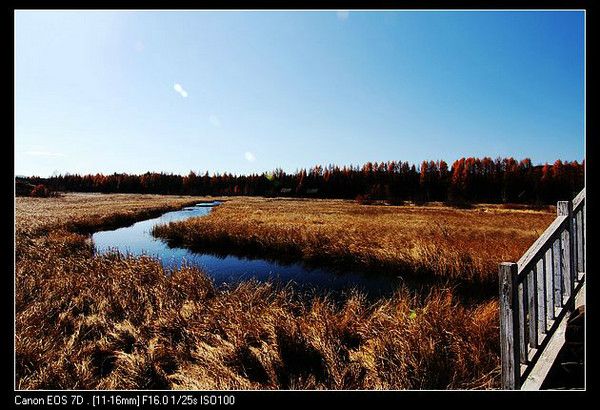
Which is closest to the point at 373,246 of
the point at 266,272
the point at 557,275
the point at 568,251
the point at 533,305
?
the point at 266,272

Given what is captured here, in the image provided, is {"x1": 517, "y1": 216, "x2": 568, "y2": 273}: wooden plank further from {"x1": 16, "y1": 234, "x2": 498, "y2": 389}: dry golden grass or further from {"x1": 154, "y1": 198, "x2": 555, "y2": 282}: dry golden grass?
{"x1": 154, "y1": 198, "x2": 555, "y2": 282}: dry golden grass

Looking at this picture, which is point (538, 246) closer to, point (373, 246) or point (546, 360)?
point (546, 360)

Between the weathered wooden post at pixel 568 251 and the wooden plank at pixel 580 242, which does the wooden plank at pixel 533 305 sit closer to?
the weathered wooden post at pixel 568 251

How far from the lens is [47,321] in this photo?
249 inches

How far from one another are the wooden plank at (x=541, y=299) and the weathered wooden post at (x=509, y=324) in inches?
29.2

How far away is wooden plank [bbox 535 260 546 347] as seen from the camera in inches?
150

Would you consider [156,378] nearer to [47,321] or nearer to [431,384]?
[47,321]

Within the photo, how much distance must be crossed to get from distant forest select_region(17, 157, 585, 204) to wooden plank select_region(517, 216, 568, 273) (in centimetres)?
5928

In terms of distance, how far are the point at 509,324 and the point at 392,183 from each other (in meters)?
99.5

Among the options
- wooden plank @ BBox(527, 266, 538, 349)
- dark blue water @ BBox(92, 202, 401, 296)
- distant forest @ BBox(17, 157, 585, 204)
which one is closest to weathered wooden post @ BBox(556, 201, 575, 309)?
wooden plank @ BBox(527, 266, 538, 349)

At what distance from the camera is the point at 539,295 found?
381 centimetres
